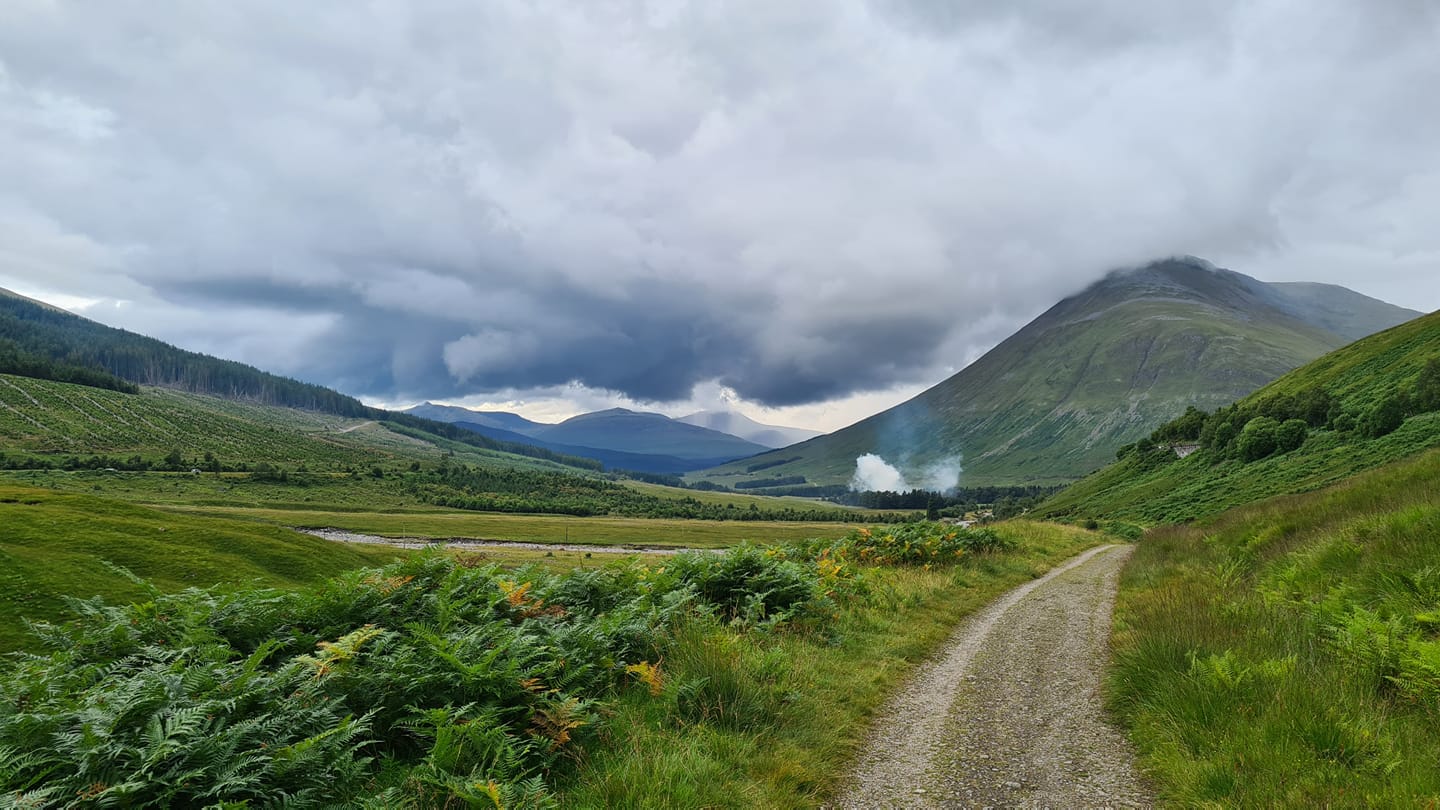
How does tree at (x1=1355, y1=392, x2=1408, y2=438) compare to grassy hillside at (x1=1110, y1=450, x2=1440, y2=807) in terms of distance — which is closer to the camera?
grassy hillside at (x1=1110, y1=450, x2=1440, y2=807)

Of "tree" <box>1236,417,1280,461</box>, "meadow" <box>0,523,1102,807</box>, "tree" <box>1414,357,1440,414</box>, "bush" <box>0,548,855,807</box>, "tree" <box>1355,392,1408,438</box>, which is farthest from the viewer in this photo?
"tree" <box>1236,417,1280,461</box>

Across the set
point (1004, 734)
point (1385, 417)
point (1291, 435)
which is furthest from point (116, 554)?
point (1291, 435)

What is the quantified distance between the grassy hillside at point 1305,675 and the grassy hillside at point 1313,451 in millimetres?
40119

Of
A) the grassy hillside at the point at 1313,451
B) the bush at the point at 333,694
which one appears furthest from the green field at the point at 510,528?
the bush at the point at 333,694

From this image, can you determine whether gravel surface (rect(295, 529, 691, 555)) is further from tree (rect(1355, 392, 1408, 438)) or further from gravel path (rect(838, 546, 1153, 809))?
gravel path (rect(838, 546, 1153, 809))

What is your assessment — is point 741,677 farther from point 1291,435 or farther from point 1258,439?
point 1258,439

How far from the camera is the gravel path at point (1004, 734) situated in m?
6.70

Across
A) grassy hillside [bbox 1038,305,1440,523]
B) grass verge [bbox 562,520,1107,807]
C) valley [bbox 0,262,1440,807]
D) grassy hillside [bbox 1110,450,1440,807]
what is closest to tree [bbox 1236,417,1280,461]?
grassy hillside [bbox 1038,305,1440,523]

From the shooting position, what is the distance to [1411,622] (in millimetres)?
7840

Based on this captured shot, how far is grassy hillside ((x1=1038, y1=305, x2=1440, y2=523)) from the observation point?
186ft

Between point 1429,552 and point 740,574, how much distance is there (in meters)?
11.7

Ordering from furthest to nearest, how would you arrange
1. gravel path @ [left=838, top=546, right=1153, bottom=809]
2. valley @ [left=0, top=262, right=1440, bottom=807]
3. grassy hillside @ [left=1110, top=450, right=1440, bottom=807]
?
gravel path @ [left=838, top=546, right=1153, bottom=809]
grassy hillside @ [left=1110, top=450, right=1440, bottom=807]
valley @ [left=0, top=262, right=1440, bottom=807]

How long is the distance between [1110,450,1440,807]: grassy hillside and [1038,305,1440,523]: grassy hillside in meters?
40.1

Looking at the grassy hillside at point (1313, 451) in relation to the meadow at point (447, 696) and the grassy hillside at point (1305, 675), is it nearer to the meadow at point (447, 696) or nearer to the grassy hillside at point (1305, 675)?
the grassy hillside at point (1305, 675)
